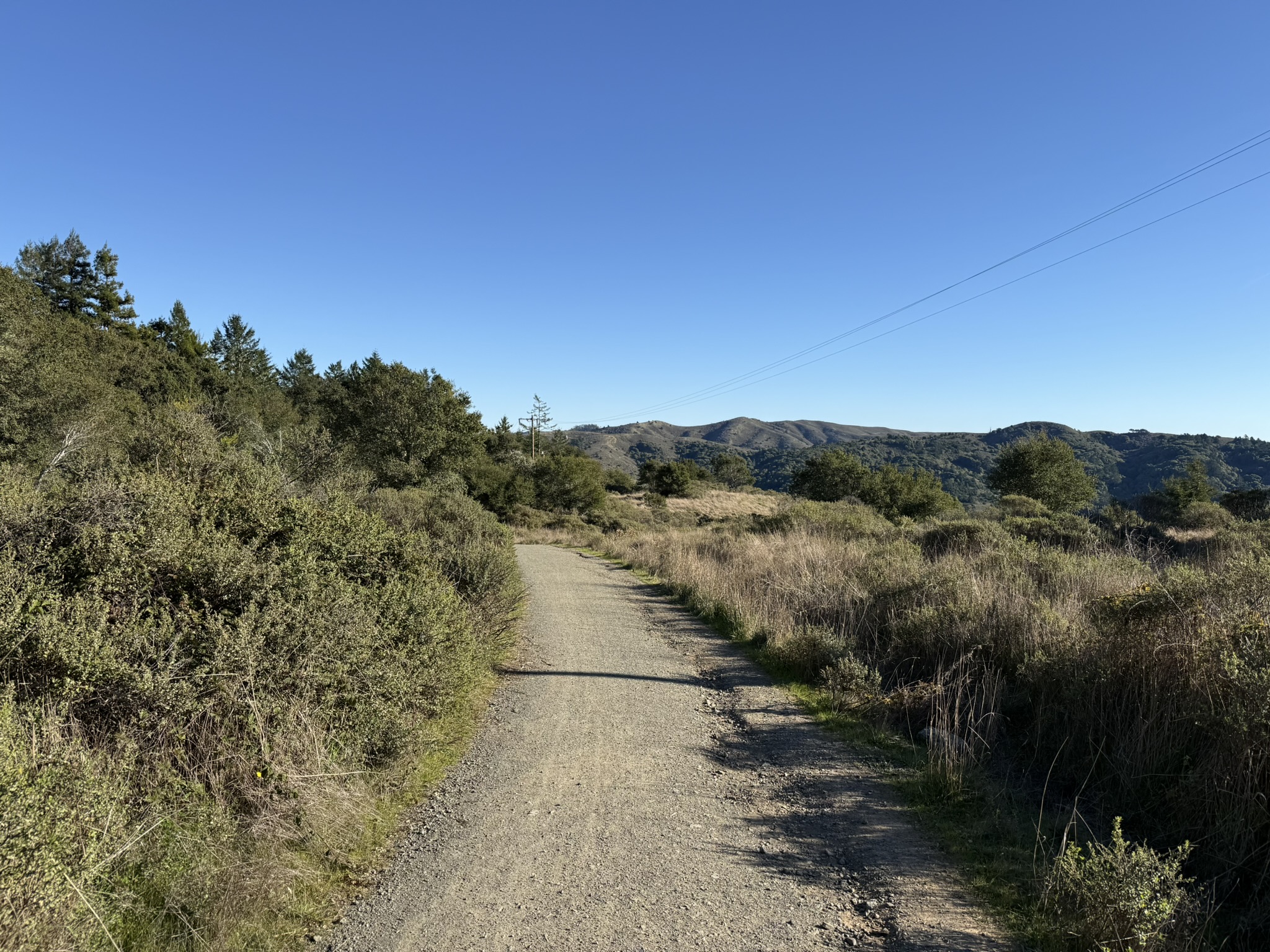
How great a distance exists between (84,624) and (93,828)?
1.42 metres

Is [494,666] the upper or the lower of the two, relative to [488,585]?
lower

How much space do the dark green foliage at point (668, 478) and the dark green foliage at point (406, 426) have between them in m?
32.6

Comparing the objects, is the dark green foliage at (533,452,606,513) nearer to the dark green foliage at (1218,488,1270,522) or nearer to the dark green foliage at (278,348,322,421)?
the dark green foliage at (278,348,322,421)

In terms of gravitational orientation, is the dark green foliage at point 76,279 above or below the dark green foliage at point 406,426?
above

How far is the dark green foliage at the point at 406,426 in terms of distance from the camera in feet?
115

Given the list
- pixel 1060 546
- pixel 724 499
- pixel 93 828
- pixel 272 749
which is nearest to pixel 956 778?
pixel 272 749

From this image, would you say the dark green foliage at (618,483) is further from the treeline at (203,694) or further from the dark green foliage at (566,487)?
the treeline at (203,694)

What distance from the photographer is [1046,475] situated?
46.1 m

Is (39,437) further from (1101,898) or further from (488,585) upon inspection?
(1101,898)

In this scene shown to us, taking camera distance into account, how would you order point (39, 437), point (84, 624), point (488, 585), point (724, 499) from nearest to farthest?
point (84, 624) → point (488, 585) → point (39, 437) → point (724, 499)

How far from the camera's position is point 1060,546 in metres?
13.8

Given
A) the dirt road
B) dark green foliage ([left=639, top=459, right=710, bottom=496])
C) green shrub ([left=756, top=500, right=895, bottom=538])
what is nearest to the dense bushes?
Answer: the dirt road

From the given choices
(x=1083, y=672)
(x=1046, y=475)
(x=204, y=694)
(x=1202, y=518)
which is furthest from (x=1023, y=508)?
(x=204, y=694)

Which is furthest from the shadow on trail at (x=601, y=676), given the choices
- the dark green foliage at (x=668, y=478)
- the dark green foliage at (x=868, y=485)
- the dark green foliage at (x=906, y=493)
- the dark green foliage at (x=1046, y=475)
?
the dark green foliage at (x=668, y=478)
